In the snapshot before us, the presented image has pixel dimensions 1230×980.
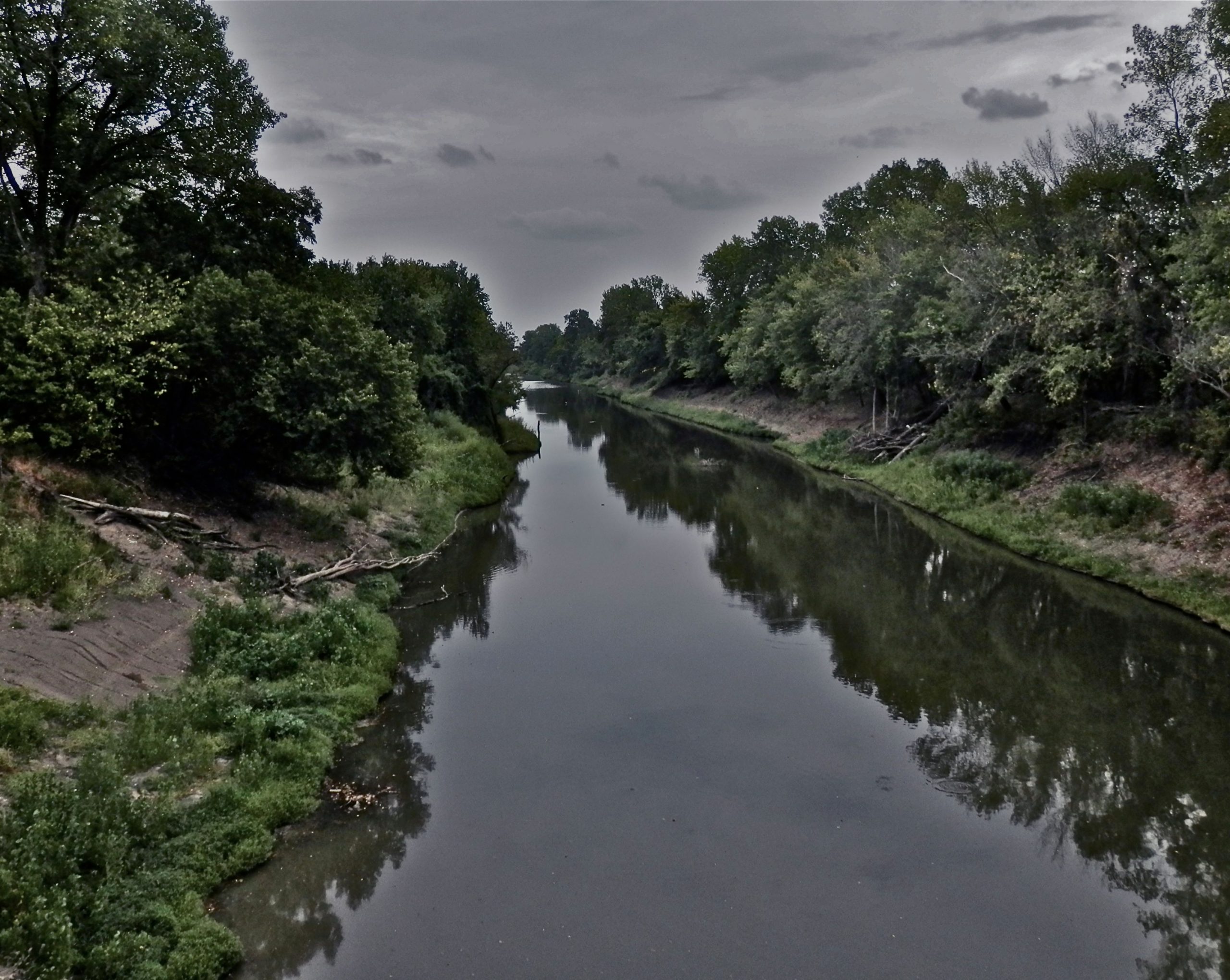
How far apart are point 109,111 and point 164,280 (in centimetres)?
505

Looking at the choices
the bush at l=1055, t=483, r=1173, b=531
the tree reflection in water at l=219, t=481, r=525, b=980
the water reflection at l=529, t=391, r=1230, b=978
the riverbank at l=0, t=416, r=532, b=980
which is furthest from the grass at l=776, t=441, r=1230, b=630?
the riverbank at l=0, t=416, r=532, b=980

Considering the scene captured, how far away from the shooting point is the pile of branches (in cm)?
4419

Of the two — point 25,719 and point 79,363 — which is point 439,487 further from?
point 25,719

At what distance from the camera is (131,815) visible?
11.3 metres

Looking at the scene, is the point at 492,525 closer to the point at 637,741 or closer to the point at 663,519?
the point at 663,519

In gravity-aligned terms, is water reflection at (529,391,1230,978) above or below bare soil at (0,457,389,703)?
below

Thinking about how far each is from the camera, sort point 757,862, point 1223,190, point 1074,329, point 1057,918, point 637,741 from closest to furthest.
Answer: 1. point 1057,918
2. point 757,862
3. point 637,741
4. point 1223,190
5. point 1074,329

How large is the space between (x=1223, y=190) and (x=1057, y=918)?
24368 mm

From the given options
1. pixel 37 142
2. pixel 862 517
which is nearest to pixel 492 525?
pixel 862 517

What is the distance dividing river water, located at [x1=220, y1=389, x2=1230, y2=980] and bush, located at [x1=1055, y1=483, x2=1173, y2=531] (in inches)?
100

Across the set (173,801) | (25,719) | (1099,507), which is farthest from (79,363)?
(1099,507)

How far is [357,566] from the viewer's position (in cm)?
2416

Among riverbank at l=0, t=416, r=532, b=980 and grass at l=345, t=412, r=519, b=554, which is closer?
riverbank at l=0, t=416, r=532, b=980

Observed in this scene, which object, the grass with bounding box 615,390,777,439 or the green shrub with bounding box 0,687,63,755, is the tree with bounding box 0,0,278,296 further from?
the grass with bounding box 615,390,777,439
